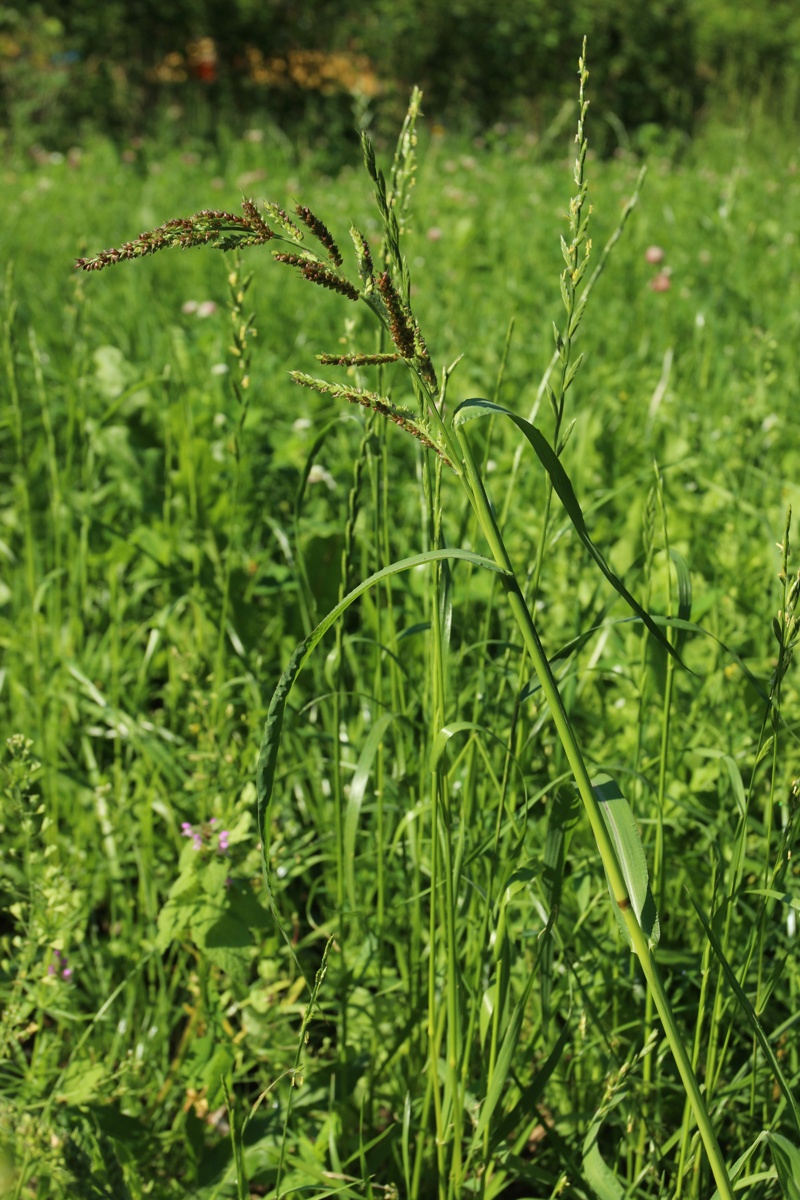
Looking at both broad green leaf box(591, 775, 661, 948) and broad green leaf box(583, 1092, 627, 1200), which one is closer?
broad green leaf box(591, 775, 661, 948)

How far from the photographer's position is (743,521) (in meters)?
2.11

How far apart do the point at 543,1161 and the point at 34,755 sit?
3.13ft

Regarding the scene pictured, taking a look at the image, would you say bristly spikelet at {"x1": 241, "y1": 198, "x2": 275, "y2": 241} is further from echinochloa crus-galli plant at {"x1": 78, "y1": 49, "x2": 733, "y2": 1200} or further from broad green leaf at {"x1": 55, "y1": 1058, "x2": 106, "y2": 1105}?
broad green leaf at {"x1": 55, "y1": 1058, "x2": 106, "y2": 1105}

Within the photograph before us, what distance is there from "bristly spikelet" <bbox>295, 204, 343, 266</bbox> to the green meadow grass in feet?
0.07

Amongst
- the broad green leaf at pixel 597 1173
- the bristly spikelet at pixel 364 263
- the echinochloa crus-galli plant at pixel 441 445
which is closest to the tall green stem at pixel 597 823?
the echinochloa crus-galli plant at pixel 441 445

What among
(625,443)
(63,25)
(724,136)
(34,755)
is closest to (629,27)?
(724,136)

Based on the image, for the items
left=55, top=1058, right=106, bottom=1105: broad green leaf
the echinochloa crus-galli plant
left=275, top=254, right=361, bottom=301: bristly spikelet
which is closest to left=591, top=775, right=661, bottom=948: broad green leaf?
the echinochloa crus-galli plant

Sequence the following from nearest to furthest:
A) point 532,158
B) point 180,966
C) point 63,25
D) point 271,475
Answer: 1. point 180,966
2. point 271,475
3. point 532,158
4. point 63,25

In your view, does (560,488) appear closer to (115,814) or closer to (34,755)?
(115,814)

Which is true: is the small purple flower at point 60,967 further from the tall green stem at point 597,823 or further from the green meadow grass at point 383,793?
the tall green stem at point 597,823

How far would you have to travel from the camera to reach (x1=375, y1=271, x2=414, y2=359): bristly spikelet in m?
0.63

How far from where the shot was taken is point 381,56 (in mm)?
10484

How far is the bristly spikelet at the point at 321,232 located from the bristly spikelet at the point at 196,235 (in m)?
0.02

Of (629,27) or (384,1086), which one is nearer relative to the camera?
(384,1086)
